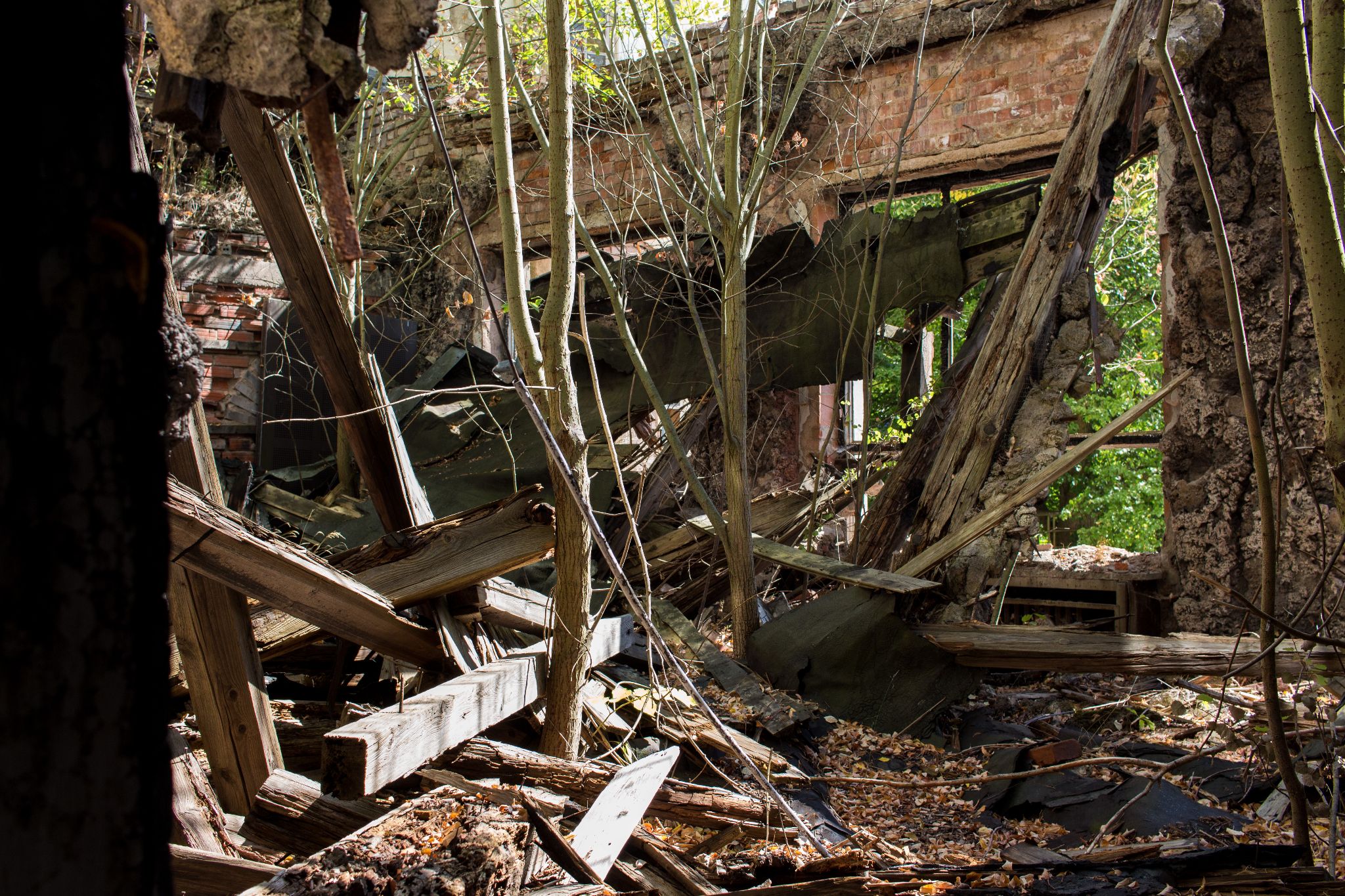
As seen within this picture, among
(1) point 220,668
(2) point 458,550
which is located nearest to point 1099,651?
(2) point 458,550

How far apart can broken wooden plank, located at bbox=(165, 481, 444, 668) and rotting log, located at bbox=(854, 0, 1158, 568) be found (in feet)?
10.2

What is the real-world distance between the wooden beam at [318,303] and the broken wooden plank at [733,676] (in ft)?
4.55

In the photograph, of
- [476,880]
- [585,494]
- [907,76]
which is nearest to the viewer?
A: [476,880]

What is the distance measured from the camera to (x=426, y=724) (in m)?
2.77

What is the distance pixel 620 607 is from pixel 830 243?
2.87 m

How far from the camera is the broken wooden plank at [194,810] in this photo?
2.38 metres

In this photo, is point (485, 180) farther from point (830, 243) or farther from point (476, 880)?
point (476, 880)

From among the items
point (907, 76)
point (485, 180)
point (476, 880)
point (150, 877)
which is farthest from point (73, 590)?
point (485, 180)

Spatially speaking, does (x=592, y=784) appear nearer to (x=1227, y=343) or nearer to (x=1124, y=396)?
(x=1227, y=343)

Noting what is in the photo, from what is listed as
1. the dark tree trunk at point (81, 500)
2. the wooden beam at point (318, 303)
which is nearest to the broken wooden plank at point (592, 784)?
the wooden beam at point (318, 303)

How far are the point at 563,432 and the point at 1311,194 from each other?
2211 mm

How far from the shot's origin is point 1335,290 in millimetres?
2205

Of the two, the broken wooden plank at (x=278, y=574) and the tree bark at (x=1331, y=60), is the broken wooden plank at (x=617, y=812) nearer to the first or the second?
the broken wooden plank at (x=278, y=574)

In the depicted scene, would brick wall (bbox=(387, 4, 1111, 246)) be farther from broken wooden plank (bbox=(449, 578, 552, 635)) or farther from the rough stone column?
broken wooden plank (bbox=(449, 578, 552, 635))
